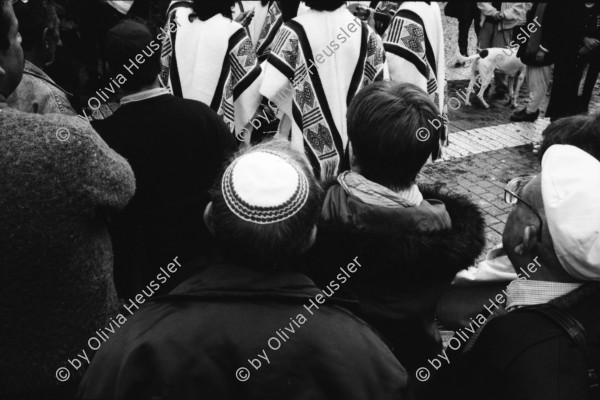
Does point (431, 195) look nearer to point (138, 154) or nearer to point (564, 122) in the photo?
point (564, 122)

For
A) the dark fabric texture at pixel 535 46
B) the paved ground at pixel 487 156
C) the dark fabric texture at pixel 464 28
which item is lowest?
the paved ground at pixel 487 156

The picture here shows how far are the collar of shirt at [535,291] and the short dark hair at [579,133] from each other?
658mm

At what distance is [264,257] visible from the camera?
1.41 meters

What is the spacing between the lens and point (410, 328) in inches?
83.3

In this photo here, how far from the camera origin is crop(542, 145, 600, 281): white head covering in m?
1.56

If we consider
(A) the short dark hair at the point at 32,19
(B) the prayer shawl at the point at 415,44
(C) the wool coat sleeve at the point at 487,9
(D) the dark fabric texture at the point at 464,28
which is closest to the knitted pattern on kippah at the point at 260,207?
(A) the short dark hair at the point at 32,19

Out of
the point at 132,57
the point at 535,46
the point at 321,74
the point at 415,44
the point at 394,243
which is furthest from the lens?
the point at 535,46

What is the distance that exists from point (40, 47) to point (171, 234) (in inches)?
41.2

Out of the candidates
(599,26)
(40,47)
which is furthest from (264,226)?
(599,26)

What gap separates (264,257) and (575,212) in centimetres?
89

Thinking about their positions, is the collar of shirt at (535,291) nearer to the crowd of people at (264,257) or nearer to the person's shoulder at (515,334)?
the crowd of people at (264,257)

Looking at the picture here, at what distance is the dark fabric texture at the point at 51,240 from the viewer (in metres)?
1.66

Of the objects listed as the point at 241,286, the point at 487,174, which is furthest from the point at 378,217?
the point at 487,174

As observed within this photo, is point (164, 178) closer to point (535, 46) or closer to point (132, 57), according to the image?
point (132, 57)
